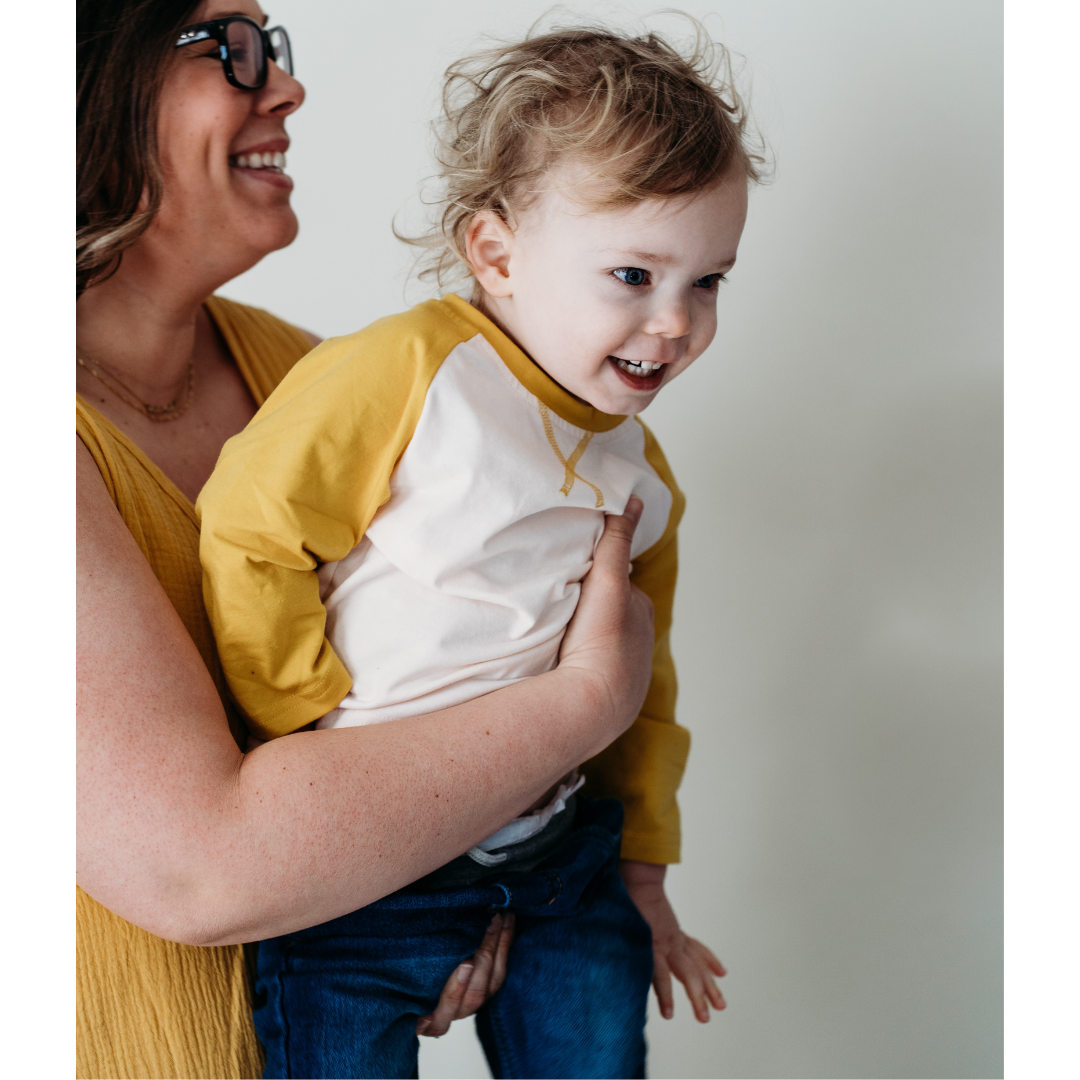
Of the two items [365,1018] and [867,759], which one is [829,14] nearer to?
[867,759]

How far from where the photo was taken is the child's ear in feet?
3.43

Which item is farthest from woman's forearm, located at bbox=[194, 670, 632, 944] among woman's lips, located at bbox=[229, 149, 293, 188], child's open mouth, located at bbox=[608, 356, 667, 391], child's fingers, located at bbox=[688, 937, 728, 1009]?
woman's lips, located at bbox=[229, 149, 293, 188]

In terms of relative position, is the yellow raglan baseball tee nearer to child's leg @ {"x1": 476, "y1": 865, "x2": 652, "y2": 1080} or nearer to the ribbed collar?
the ribbed collar

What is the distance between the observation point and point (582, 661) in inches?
40.6

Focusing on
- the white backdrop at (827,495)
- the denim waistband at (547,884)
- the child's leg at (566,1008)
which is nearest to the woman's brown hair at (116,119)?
the white backdrop at (827,495)

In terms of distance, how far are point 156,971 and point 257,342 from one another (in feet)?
2.65

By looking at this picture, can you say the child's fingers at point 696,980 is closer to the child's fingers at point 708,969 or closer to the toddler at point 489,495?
the child's fingers at point 708,969

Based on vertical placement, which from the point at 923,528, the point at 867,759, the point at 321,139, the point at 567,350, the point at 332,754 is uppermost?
the point at 321,139

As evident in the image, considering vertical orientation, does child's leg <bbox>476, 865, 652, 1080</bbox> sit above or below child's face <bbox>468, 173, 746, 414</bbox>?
below

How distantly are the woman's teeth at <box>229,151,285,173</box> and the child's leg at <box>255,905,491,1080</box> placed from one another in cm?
84

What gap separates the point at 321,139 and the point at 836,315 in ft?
3.21

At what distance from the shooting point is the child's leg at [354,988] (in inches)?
38.4

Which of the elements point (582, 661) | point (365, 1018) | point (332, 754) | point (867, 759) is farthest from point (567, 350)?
point (867, 759)

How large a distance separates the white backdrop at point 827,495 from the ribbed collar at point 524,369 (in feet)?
1.37
